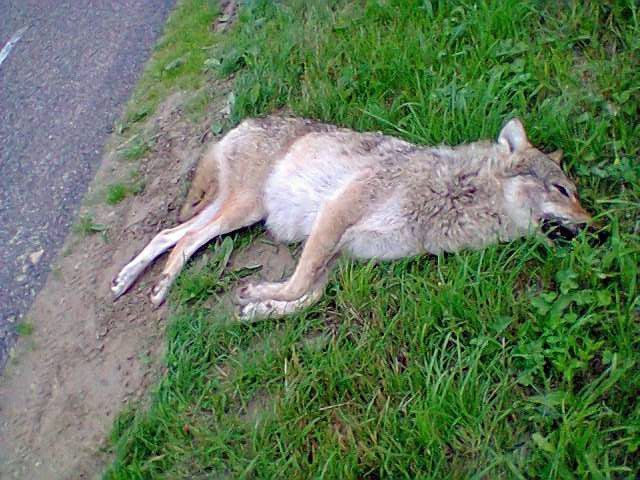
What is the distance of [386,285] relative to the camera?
14.8 ft

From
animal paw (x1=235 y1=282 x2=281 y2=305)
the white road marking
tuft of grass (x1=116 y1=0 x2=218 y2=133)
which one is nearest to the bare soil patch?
animal paw (x1=235 y1=282 x2=281 y2=305)

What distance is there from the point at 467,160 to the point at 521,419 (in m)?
1.98

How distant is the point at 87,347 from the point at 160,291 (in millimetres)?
621

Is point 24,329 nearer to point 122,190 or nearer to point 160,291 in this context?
point 160,291

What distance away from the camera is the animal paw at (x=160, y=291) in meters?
4.92

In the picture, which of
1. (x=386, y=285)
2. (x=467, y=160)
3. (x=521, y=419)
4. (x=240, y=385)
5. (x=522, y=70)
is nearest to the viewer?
(x=521, y=419)

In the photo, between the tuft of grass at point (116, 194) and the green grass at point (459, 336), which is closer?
the green grass at point (459, 336)

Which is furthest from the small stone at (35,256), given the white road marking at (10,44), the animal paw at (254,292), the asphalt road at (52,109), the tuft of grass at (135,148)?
the white road marking at (10,44)

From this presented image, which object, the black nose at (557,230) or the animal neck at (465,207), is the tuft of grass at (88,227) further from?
the black nose at (557,230)

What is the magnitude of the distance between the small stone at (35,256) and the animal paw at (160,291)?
1.17 metres

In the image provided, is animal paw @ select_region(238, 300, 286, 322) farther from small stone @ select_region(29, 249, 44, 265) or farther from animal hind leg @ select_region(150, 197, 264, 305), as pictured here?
small stone @ select_region(29, 249, 44, 265)

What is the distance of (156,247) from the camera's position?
5227 mm

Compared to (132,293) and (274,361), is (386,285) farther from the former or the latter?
(132,293)

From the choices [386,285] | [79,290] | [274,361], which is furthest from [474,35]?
[79,290]
